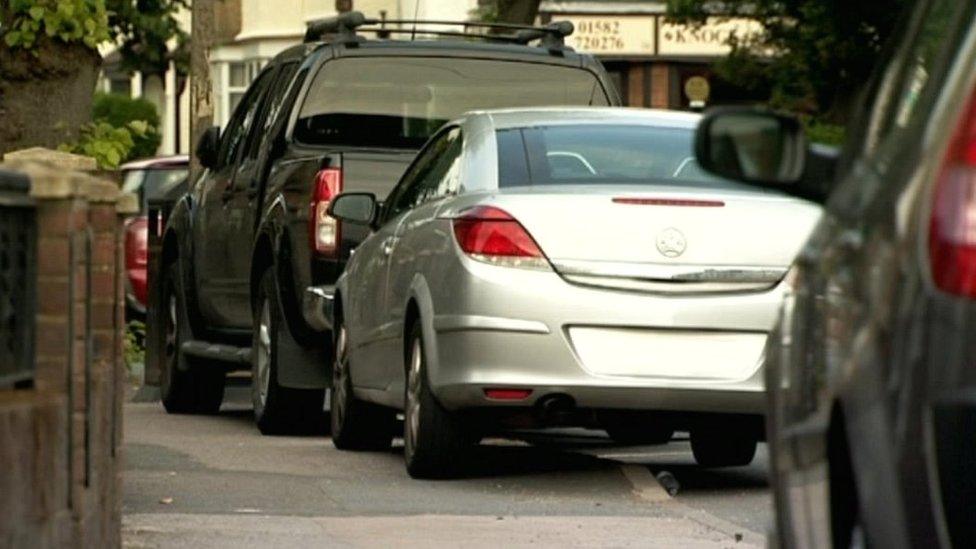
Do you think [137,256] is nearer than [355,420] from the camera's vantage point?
No

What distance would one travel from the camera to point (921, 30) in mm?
5410

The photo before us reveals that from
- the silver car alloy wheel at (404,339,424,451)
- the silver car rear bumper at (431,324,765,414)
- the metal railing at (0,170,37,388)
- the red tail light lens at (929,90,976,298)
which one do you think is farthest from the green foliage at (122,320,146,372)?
the red tail light lens at (929,90,976,298)

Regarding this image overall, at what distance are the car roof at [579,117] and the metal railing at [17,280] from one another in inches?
192

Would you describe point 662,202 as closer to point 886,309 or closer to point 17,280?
point 17,280

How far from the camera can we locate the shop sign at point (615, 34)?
1950 inches

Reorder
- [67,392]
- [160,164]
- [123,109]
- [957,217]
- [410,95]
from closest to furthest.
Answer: [957,217]
[67,392]
[410,95]
[160,164]
[123,109]

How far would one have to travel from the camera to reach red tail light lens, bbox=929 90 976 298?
14.2 ft

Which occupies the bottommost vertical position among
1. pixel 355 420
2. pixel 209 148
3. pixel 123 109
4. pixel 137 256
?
pixel 123 109

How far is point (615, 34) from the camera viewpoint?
4969 centimetres

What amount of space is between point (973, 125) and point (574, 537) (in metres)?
5.16

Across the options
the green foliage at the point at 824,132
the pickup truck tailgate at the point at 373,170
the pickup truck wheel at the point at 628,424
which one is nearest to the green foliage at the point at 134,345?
the pickup truck tailgate at the point at 373,170

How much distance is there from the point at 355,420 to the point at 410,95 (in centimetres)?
199

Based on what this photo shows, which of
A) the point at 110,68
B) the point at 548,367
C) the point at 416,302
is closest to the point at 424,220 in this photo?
the point at 416,302

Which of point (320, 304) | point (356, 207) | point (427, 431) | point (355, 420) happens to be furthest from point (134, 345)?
point (427, 431)
